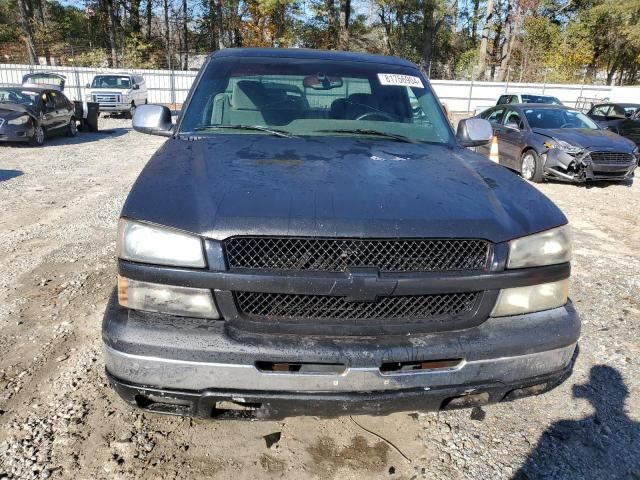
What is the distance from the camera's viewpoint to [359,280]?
1995mm

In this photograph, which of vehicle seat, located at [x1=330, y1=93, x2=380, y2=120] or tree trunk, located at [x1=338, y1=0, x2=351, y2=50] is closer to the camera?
vehicle seat, located at [x1=330, y1=93, x2=380, y2=120]

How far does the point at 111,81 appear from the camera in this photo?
21.5 meters

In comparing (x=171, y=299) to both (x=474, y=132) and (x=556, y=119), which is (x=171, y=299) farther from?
(x=556, y=119)

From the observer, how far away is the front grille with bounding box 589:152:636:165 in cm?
935

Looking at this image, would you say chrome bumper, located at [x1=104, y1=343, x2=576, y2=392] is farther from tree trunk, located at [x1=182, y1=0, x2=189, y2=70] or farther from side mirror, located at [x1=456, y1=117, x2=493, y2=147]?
tree trunk, located at [x1=182, y1=0, x2=189, y2=70]

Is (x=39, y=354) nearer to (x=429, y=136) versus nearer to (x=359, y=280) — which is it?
(x=359, y=280)

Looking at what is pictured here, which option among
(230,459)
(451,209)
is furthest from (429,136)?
(230,459)

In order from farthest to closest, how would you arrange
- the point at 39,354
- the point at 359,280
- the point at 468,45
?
the point at 468,45 < the point at 39,354 < the point at 359,280

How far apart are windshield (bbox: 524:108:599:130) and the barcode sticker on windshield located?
304 inches

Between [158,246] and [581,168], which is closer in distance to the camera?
[158,246]

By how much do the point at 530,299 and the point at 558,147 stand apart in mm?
8396

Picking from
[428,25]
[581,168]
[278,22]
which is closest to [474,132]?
[581,168]

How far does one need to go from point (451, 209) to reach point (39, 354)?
2748 mm

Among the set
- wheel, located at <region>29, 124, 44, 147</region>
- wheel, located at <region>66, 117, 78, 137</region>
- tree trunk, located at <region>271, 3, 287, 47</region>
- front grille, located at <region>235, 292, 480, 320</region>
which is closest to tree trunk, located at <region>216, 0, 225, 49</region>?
tree trunk, located at <region>271, 3, 287, 47</region>
